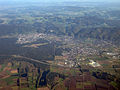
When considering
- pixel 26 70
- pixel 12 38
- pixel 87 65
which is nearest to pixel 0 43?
pixel 12 38

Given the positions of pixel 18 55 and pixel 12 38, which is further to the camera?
pixel 12 38

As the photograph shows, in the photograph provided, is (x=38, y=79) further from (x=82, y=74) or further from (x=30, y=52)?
(x=30, y=52)

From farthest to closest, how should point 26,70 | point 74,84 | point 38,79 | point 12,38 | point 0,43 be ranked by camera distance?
point 12,38 → point 0,43 → point 26,70 → point 38,79 → point 74,84

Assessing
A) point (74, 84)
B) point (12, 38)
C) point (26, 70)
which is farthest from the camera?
point (12, 38)

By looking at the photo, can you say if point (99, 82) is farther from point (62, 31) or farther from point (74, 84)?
point (62, 31)

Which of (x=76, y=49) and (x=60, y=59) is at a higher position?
(x=76, y=49)

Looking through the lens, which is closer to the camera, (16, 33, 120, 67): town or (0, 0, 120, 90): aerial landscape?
(0, 0, 120, 90): aerial landscape

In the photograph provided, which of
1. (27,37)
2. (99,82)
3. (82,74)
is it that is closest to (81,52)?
(82,74)

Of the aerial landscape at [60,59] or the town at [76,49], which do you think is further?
the town at [76,49]

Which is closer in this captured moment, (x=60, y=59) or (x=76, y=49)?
(x=60, y=59)
